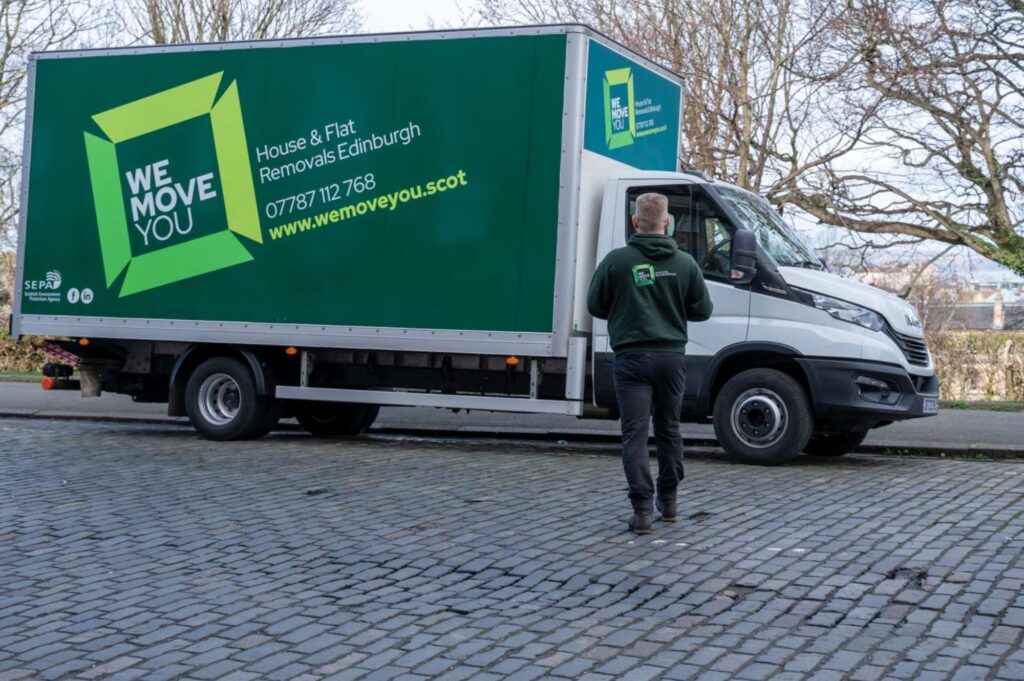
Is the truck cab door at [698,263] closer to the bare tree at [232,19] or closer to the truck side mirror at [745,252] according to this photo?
the truck side mirror at [745,252]

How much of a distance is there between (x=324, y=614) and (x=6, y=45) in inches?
1208

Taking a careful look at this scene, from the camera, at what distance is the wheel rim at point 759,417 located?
34.3 feet

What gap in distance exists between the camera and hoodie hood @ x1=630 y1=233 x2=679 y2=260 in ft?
24.2

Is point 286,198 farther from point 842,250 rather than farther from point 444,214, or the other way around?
point 842,250

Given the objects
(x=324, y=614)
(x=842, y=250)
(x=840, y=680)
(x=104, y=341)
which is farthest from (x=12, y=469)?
(x=842, y=250)

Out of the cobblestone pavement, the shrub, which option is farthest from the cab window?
the shrub

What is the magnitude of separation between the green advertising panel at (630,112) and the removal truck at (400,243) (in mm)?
27

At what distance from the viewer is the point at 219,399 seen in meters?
12.5

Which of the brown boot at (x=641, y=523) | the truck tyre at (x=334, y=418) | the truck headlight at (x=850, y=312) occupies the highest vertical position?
the truck headlight at (x=850, y=312)

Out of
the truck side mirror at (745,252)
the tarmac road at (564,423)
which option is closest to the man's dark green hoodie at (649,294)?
the truck side mirror at (745,252)

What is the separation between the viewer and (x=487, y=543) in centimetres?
693

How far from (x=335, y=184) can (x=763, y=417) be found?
4.29 m

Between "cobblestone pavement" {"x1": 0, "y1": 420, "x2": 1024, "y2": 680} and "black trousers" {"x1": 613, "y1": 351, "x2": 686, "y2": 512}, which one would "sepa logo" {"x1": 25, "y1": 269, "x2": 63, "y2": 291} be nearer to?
"cobblestone pavement" {"x1": 0, "y1": 420, "x2": 1024, "y2": 680}

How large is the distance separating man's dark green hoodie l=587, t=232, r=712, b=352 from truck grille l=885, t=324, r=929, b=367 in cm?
343
